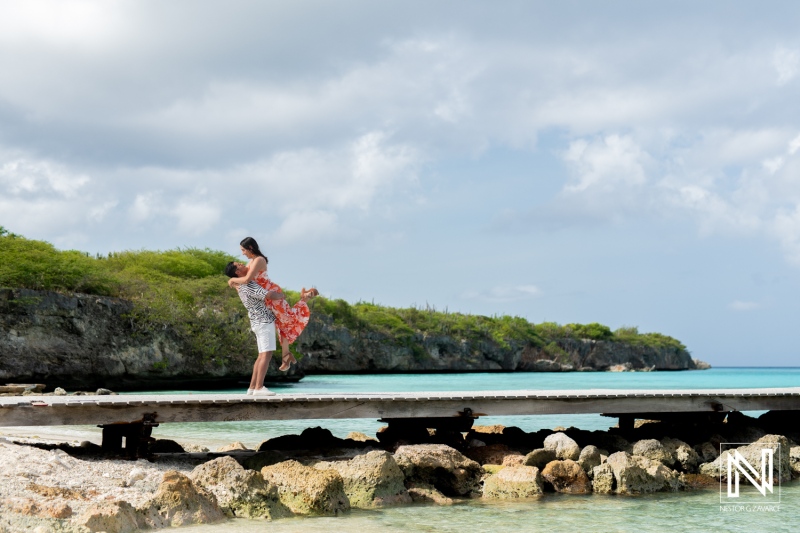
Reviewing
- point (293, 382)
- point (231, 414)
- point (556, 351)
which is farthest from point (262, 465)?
point (556, 351)

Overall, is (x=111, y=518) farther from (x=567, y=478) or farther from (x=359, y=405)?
(x=567, y=478)

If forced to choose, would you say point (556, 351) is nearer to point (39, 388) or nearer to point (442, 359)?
point (442, 359)

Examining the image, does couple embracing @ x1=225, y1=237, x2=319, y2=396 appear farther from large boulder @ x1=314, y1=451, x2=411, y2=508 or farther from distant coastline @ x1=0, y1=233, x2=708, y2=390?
distant coastline @ x1=0, y1=233, x2=708, y2=390

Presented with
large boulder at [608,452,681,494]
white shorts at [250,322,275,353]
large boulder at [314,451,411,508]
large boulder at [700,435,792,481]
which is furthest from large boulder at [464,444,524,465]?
white shorts at [250,322,275,353]

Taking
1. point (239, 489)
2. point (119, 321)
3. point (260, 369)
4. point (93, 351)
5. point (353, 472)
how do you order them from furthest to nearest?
point (119, 321), point (93, 351), point (260, 369), point (353, 472), point (239, 489)

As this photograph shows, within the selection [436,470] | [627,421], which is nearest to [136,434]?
[436,470]

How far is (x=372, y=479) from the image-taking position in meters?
9.67

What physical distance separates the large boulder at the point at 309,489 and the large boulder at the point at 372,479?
336mm

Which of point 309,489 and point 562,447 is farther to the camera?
point 562,447

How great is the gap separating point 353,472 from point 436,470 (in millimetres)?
1308

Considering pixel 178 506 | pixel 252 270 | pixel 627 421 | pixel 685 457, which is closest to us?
pixel 178 506

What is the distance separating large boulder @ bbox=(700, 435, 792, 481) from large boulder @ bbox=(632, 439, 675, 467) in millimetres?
610

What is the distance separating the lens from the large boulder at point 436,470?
1039cm

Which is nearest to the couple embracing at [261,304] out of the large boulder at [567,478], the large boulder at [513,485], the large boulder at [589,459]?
the large boulder at [513,485]
